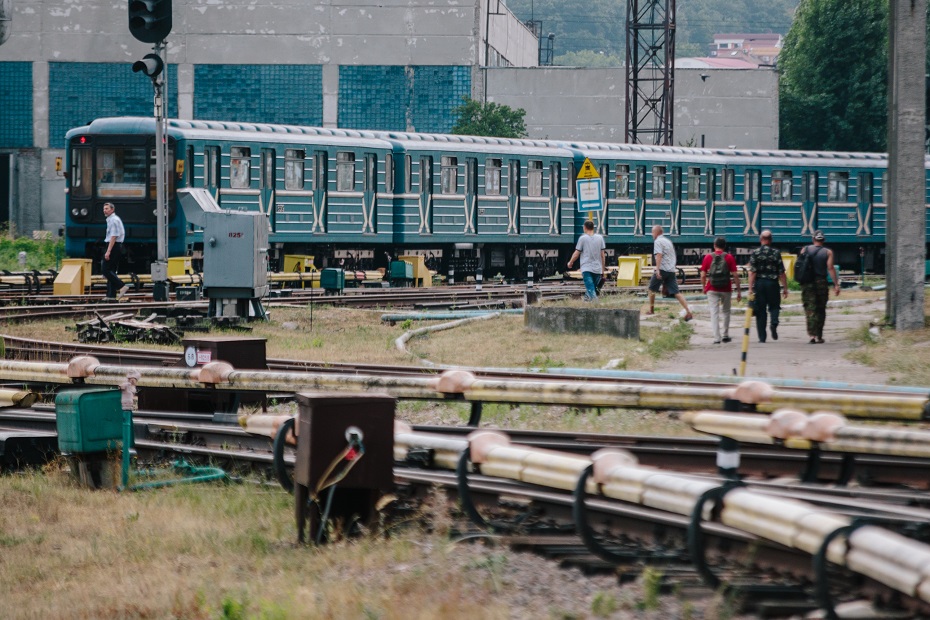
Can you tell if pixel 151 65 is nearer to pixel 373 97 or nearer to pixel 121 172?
pixel 121 172

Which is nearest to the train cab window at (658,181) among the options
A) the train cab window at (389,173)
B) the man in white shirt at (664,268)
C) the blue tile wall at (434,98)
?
the train cab window at (389,173)

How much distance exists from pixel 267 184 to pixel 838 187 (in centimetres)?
1771

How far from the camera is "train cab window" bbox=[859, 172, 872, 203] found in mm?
39219

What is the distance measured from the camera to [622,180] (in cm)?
3594

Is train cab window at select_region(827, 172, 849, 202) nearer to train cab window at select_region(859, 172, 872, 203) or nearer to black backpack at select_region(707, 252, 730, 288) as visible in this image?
train cab window at select_region(859, 172, 872, 203)

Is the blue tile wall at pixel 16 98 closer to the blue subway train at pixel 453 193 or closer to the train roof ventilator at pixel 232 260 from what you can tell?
the blue subway train at pixel 453 193

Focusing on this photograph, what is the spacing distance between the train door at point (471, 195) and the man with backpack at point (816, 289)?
50.0 ft

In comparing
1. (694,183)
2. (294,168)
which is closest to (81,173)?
(294,168)

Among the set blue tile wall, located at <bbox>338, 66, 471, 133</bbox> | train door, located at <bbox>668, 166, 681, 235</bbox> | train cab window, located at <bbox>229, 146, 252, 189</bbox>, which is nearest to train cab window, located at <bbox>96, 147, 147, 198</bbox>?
train cab window, located at <bbox>229, 146, 252, 189</bbox>

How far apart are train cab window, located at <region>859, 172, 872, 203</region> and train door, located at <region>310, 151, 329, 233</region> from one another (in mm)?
16817

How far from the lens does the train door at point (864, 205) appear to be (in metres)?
39.2

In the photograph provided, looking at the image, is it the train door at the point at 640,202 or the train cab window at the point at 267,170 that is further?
the train door at the point at 640,202

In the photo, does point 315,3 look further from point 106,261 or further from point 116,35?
point 106,261

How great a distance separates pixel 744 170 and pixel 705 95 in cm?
2740
